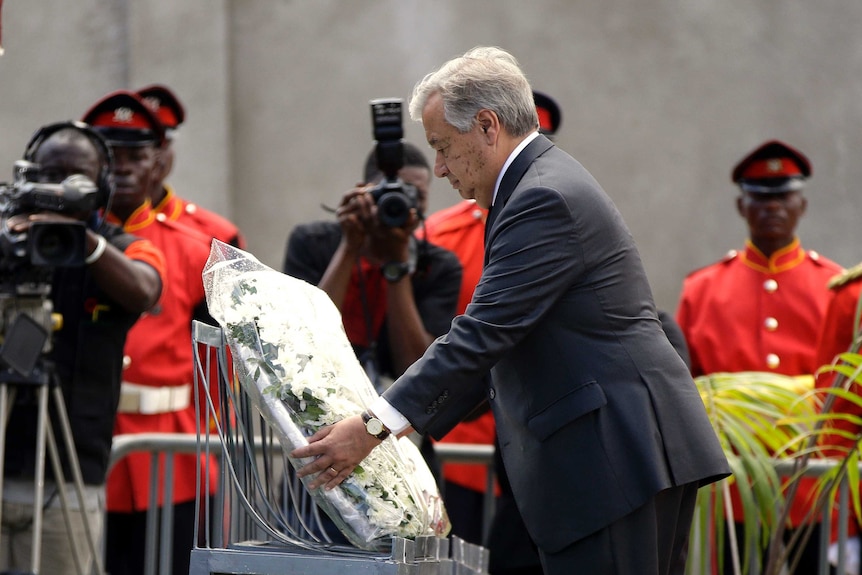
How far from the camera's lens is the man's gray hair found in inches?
111

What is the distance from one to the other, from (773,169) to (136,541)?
269 centimetres

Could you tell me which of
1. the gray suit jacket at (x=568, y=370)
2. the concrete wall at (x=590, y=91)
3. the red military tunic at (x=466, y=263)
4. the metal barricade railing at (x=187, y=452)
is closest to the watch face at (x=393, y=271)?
the red military tunic at (x=466, y=263)

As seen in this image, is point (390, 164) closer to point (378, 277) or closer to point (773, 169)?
point (378, 277)

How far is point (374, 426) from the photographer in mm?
2684

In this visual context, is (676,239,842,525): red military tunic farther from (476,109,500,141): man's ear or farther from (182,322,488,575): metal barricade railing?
(476,109,500,141): man's ear

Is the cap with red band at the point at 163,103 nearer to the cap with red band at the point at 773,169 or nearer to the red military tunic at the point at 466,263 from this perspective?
the red military tunic at the point at 466,263

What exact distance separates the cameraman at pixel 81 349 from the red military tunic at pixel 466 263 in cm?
110

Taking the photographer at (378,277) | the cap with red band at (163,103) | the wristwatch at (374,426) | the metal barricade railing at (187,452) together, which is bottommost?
the metal barricade railing at (187,452)

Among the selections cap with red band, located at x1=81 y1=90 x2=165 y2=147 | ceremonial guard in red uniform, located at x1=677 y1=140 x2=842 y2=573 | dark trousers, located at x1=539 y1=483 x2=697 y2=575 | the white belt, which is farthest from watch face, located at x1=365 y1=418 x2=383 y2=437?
ceremonial guard in red uniform, located at x1=677 y1=140 x2=842 y2=573

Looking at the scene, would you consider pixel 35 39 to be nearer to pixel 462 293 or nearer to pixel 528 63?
pixel 528 63

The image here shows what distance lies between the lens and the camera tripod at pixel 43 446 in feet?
11.8

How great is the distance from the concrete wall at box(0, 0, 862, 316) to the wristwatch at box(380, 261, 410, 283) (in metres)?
2.58

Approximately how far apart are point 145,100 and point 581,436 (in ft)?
10.5

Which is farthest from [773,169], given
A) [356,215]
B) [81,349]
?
[81,349]
